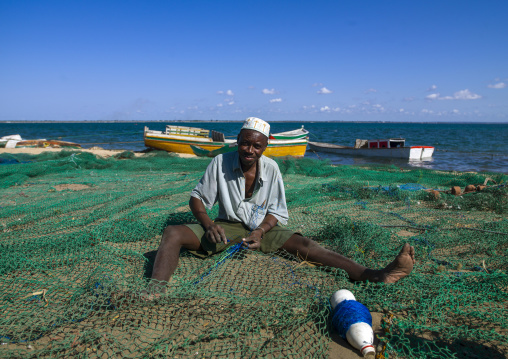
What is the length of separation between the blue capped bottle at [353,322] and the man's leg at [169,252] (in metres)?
1.10

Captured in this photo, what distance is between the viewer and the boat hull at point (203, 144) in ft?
47.5

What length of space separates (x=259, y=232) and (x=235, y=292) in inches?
22.8

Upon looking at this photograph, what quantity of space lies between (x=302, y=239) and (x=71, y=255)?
2036 millimetres

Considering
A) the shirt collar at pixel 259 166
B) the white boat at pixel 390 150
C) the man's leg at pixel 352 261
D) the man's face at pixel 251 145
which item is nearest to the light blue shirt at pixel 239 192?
the shirt collar at pixel 259 166

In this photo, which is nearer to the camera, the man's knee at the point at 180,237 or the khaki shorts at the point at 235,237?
the man's knee at the point at 180,237

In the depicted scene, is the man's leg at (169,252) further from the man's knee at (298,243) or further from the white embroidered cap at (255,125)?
the white embroidered cap at (255,125)

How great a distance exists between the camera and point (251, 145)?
2.70m

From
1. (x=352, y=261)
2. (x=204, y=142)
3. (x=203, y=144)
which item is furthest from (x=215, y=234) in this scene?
(x=204, y=142)

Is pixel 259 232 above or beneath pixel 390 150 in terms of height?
above

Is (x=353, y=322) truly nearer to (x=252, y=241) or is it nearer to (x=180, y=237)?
(x=252, y=241)

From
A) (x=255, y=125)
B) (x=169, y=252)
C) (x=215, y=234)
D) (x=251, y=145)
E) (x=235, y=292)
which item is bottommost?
(x=235, y=292)

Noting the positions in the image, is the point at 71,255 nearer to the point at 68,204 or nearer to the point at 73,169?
the point at 68,204

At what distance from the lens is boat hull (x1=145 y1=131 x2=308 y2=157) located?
14492 mm

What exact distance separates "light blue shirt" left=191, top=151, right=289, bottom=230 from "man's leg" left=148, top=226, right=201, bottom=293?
0.35 metres
